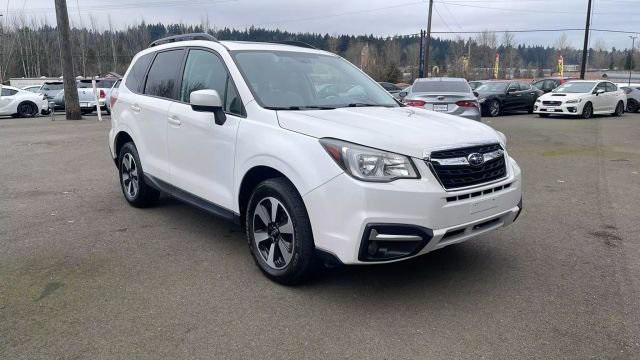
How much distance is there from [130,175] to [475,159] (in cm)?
422

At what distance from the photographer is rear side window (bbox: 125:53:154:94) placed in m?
5.88

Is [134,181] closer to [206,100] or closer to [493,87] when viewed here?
[206,100]

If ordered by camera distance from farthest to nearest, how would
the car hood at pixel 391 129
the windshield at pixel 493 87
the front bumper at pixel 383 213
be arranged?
the windshield at pixel 493 87
the car hood at pixel 391 129
the front bumper at pixel 383 213

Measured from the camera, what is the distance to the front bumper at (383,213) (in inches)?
128

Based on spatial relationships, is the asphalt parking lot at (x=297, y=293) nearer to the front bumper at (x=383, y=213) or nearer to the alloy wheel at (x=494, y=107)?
the front bumper at (x=383, y=213)

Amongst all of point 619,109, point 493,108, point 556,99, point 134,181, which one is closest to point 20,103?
point 134,181

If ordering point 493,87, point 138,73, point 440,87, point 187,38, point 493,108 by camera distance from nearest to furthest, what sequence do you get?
point 187,38
point 138,73
point 440,87
point 493,108
point 493,87

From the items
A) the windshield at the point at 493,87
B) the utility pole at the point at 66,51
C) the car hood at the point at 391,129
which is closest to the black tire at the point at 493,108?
the windshield at the point at 493,87

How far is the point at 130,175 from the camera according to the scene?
6203 millimetres

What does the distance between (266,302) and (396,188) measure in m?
1.26

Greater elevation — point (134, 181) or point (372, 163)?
point (372, 163)

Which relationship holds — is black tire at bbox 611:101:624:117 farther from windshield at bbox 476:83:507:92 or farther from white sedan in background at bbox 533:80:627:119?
windshield at bbox 476:83:507:92

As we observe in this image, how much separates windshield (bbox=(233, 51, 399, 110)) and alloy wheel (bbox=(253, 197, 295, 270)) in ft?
2.63

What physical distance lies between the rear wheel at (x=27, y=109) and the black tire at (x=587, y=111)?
75.8 ft
